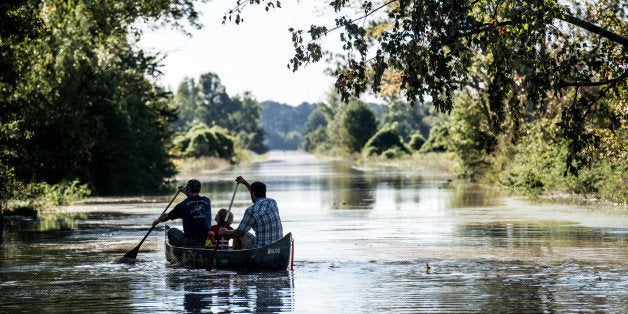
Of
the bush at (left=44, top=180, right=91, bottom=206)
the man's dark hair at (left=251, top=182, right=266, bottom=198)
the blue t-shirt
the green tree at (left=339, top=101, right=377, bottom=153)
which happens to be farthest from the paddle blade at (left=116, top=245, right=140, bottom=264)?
the green tree at (left=339, top=101, right=377, bottom=153)

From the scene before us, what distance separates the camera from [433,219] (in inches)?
1241

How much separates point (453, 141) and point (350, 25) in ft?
130

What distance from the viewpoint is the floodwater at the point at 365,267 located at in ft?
47.1

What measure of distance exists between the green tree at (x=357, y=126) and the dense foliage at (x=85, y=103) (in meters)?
77.3

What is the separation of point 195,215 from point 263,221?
2.29 m

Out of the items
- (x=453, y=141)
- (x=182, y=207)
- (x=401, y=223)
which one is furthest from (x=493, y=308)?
(x=453, y=141)

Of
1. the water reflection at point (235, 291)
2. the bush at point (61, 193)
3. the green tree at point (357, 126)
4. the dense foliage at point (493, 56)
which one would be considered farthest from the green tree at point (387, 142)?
the water reflection at point (235, 291)

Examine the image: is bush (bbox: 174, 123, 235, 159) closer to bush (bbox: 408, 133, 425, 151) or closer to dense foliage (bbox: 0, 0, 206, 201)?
bush (bbox: 408, 133, 425, 151)

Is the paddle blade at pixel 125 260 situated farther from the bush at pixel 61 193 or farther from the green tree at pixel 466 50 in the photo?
the bush at pixel 61 193

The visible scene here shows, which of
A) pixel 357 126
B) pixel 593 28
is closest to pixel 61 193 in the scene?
pixel 593 28

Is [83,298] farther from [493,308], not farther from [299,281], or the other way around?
[493,308]

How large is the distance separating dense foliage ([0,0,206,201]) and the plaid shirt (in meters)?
12.9

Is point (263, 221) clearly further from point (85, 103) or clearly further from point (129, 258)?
point (85, 103)

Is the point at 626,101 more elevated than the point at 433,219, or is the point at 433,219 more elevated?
the point at 626,101
